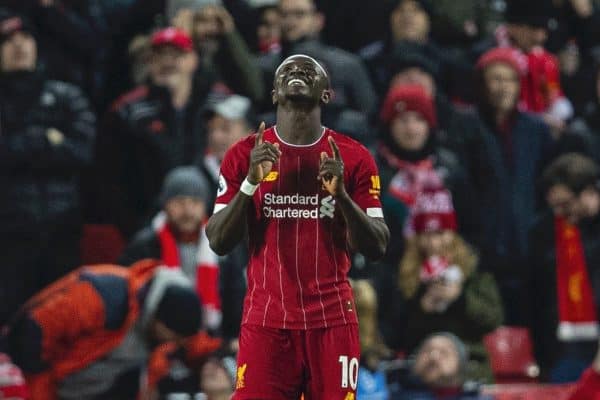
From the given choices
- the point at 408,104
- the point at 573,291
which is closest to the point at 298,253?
the point at 408,104

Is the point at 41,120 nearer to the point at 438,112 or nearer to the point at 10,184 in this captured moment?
the point at 10,184

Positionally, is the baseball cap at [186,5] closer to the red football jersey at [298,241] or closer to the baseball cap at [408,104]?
the baseball cap at [408,104]

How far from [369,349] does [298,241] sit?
3.91 meters

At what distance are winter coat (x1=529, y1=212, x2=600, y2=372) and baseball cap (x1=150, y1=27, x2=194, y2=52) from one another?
2.95 metres

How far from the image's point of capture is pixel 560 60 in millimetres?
12250

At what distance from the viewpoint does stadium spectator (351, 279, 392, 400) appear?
9125 mm

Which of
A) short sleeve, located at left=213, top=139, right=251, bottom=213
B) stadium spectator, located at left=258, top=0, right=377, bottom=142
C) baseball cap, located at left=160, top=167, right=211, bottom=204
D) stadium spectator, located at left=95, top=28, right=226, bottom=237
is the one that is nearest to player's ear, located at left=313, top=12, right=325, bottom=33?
stadium spectator, located at left=258, top=0, right=377, bottom=142

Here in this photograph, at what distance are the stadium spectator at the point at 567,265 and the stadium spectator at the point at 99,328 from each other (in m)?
2.90

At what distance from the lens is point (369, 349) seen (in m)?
9.38

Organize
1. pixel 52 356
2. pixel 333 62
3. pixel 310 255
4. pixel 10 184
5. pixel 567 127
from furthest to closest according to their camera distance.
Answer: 1. pixel 567 127
2. pixel 333 62
3. pixel 10 184
4. pixel 52 356
5. pixel 310 255

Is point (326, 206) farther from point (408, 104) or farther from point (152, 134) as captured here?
point (408, 104)

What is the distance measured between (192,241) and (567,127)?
3.37 m

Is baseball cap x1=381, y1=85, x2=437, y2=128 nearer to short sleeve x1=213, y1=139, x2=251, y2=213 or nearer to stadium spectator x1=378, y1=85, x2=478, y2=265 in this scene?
stadium spectator x1=378, y1=85, x2=478, y2=265

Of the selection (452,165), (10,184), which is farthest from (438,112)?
(10,184)
